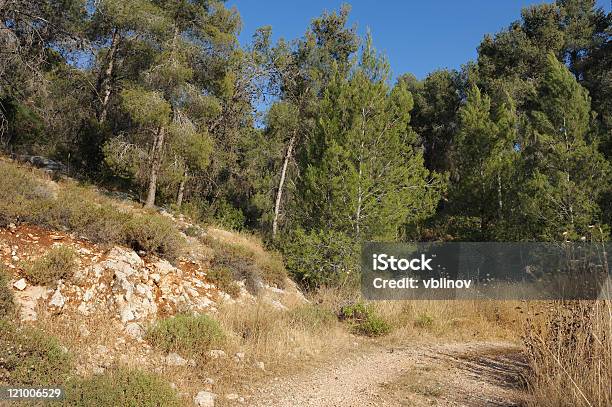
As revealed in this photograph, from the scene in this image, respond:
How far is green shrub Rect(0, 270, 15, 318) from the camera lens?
520 cm

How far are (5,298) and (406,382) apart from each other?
5.53 metres

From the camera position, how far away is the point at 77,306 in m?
6.18

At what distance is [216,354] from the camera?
576 centimetres

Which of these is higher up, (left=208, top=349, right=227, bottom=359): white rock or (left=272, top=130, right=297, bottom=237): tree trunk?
(left=272, top=130, right=297, bottom=237): tree trunk

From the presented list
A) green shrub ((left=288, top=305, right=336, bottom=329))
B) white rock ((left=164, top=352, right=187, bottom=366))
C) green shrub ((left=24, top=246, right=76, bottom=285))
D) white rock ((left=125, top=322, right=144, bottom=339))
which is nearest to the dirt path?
green shrub ((left=288, top=305, right=336, bottom=329))

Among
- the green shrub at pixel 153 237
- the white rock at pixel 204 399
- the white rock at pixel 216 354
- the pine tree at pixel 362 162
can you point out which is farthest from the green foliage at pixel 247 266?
the white rock at pixel 204 399

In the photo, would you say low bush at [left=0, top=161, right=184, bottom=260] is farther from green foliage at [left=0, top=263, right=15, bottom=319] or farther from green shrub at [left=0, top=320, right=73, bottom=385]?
green shrub at [left=0, top=320, right=73, bottom=385]

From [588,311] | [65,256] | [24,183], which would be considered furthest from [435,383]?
[24,183]

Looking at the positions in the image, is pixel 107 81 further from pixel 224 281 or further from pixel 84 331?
pixel 84 331

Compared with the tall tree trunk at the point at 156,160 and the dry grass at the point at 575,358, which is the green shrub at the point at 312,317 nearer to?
the dry grass at the point at 575,358

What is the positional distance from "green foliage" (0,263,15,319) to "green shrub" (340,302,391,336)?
5.90 m

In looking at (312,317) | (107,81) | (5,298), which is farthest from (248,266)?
(107,81)

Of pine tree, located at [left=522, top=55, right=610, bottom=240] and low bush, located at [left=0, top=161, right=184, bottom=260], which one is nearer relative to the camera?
low bush, located at [left=0, top=161, right=184, bottom=260]

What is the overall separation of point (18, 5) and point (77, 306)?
31.6 ft
